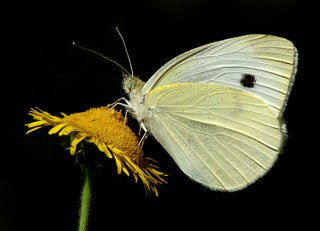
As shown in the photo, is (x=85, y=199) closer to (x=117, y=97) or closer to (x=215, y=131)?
(x=215, y=131)

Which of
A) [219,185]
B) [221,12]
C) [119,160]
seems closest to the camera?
[119,160]

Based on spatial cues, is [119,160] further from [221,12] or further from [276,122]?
[221,12]

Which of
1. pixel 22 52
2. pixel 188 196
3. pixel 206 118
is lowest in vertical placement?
pixel 188 196

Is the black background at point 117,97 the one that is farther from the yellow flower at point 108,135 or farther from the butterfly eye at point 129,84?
the yellow flower at point 108,135

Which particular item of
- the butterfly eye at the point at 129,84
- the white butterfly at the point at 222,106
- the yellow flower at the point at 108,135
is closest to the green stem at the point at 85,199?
the yellow flower at the point at 108,135

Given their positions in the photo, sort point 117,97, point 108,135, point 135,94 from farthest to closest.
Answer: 1. point 117,97
2. point 135,94
3. point 108,135

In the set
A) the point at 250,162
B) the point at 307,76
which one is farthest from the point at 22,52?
the point at 307,76

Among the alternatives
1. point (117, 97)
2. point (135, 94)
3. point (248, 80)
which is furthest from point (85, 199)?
point (117, 97)
